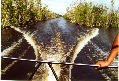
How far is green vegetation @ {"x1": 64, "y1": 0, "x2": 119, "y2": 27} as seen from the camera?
65.7m

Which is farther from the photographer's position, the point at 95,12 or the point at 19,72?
the point at 95,12

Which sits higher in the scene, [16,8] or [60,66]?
[16,8]

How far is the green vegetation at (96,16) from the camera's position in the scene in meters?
65.7

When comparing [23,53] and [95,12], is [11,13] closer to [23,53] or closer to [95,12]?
[23,53]

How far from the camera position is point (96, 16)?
68.3m

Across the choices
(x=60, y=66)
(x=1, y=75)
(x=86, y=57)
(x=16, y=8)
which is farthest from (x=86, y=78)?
(x=16, y=8)

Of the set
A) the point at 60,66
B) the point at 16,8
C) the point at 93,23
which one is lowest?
the point at 93,23

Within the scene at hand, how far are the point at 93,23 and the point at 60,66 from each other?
55396 mm

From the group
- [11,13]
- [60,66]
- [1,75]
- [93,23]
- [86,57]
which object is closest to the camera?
[1,75]

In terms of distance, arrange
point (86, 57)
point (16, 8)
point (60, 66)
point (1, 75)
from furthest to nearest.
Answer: point (16, 8) → point (86, 57) → point (60, 66) → point (1, 75)

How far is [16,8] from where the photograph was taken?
166 ft

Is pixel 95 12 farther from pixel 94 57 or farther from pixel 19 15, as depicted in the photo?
pixel 94 57

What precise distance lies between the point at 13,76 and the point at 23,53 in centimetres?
607

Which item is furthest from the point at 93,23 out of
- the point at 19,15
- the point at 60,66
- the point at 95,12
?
the point at 60,66
